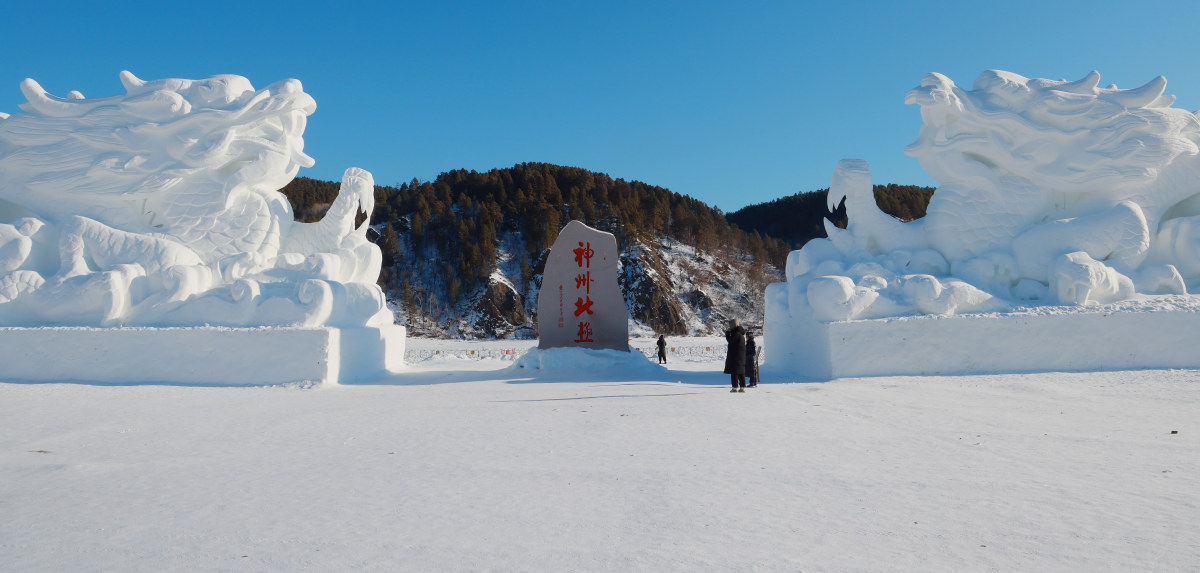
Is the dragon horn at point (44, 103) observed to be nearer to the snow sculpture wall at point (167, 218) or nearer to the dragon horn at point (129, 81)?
the snow sculpture wall at point (167, 218)

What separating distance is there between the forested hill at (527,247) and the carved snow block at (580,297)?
16.5 metres

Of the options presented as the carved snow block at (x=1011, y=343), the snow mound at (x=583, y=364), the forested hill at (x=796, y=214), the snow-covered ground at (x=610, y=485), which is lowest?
the snow-covered ground at (x=610, y=485)

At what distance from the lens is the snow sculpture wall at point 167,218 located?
25.1 feet

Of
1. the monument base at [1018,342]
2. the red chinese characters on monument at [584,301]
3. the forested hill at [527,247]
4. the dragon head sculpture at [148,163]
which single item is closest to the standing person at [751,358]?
the monument base at [1018,342]

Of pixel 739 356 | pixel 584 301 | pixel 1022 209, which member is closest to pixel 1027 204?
pixel 1022 209

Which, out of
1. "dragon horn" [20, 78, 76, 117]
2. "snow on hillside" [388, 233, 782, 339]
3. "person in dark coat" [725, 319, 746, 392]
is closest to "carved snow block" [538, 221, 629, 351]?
"person in dark coat" [725, 319, 746, 392]

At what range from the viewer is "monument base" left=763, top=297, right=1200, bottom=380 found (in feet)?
24.3

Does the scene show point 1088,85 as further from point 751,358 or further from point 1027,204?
point 751,358

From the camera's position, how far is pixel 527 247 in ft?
98.7

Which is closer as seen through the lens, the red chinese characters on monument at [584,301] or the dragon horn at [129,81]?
the dragon horn at [129,81]

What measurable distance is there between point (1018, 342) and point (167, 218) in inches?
401

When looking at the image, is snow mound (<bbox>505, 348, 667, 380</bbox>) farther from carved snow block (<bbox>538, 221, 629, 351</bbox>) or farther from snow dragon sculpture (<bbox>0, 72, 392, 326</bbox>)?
snow dragon sculpture (<bbox>0, 72, 392, 326</bbox>)

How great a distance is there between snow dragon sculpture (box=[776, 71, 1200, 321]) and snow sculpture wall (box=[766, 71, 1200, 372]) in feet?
0.05

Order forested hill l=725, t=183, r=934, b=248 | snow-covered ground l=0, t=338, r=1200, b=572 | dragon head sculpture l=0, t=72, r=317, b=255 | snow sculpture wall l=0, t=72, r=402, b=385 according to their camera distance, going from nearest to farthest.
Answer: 1. snow-covered ground l=0, t=338, r=1200, b=572
2. snow sculpture wall l=0, t=72, r=402, b=385
3. dragon head sculpture l=0, t=72, r=317, b=255
4. forested hill l=725, t=183, r=934, b=248
